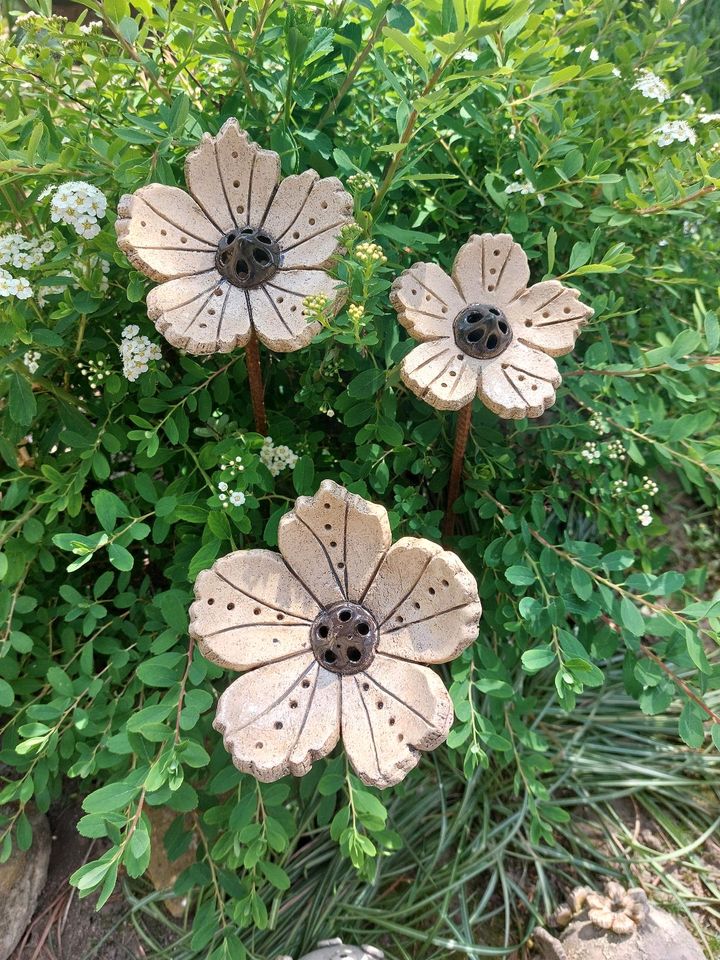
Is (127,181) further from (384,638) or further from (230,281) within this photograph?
(384,638)

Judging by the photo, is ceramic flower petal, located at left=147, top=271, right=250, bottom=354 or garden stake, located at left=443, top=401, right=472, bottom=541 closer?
ceramic flower petal, located at left=147, top=271, right=250, bottom=354

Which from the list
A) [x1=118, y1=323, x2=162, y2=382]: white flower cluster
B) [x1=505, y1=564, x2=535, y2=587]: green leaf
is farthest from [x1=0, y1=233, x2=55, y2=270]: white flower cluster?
[x1=505, y1=564, x2=535, y2=587]: green leaf

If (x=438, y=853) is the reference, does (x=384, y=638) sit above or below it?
above

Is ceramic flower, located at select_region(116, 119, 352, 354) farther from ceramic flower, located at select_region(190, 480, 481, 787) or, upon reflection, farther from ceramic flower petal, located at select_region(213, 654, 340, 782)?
ceramic flower petal, located at select_region(213, 654, 340, 782)

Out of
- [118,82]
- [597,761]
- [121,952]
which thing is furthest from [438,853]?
[118,82]

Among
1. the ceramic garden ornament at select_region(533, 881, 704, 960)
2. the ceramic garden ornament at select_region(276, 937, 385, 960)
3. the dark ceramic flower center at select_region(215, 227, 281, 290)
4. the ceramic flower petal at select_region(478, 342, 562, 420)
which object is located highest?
the dark ceramic flower center at select_region(215, 227, 281, 290)

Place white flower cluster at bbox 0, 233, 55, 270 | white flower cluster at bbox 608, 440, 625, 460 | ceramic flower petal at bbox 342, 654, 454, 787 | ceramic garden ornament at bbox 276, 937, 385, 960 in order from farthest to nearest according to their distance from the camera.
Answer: white flower cluster at bbox 608, 440, 625, 460
ceramic garden ornament at bbox 276, 937, 385, 960
white flower cluster at bbox 0, 233, 55, 270
ceramic flower petal at bbox 342, 654, 454, 787

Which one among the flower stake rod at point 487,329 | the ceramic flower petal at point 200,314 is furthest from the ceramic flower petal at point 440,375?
the ceramic flower petal at point 200,314
